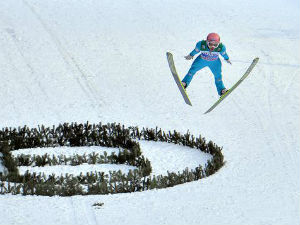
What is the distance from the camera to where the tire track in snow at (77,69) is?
1942 cm

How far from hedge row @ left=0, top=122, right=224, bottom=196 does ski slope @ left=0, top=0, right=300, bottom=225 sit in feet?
0.73

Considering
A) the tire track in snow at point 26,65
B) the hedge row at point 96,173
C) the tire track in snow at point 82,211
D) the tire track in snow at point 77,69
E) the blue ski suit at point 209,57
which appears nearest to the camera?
the tire track in snow at point 82,211

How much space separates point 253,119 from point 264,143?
161cm

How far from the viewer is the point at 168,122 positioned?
1797 centimetres

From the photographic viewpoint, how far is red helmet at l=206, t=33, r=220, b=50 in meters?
14.3

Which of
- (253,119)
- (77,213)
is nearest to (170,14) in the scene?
(253,119)

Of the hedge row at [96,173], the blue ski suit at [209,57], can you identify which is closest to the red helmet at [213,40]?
the blue ski suit at [209,57]

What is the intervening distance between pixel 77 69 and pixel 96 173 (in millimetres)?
7837

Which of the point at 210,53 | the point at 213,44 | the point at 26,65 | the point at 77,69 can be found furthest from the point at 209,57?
the point at 26,65

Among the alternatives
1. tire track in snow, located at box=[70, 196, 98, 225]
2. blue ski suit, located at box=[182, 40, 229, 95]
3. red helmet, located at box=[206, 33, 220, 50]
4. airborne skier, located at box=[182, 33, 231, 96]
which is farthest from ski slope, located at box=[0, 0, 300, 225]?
red helmet, located at box=[206, 33, 220, 50]

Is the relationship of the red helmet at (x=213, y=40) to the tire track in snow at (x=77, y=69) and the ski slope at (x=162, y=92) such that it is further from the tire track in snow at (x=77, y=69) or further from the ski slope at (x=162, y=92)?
the tire track in snow at (x=77, y=69)

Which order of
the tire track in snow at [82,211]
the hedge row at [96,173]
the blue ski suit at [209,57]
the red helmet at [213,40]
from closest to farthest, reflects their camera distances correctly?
the tire track in snow at [82,211], the hedge row at [96,173], the red helmet at [213,40], the blue ski suit at [209,57]

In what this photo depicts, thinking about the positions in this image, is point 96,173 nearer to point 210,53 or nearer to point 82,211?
point 82,211

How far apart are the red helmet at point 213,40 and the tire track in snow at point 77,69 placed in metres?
4.93
